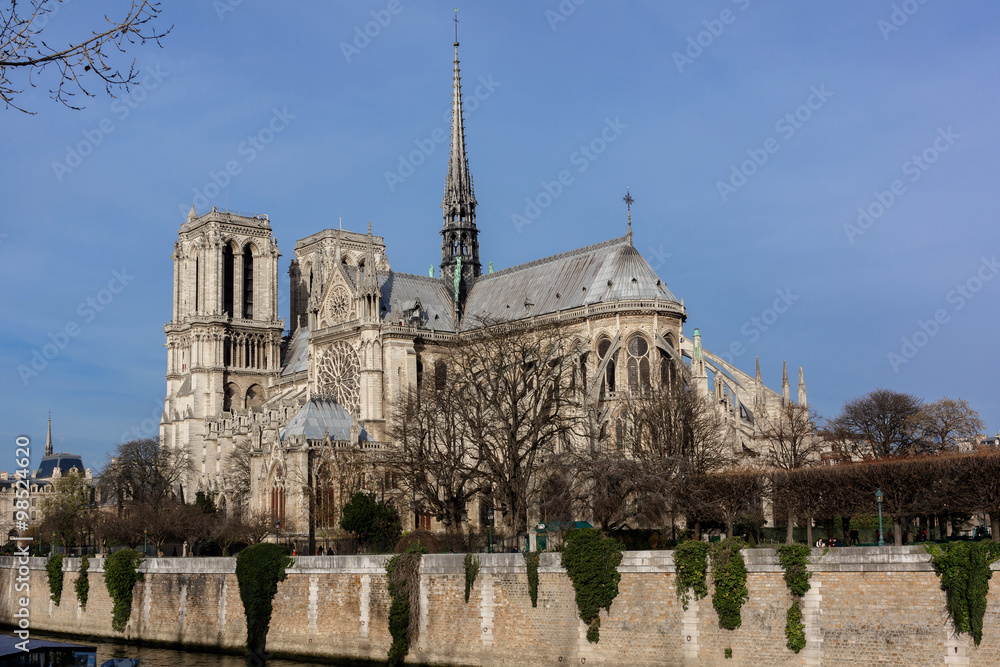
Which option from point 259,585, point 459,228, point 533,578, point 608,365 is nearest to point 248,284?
point 459,228

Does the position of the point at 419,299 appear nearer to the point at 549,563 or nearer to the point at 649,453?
the point at 649,453

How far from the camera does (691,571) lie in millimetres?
31328

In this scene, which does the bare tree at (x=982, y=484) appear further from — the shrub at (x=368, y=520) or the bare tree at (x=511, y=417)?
the shrub at (x=368, y=520)

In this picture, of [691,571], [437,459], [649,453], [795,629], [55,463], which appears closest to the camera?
[795,629]

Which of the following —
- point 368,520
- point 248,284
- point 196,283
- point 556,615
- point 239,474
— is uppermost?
point 248,284

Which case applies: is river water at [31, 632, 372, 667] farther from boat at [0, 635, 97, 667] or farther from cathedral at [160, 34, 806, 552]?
cathedral at [160, 34, 806, 552]

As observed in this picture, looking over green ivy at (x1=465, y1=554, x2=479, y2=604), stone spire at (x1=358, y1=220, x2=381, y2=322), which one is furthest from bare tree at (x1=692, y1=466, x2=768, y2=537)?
stone spire at (x1=358, y1=220, x2=381, y2=322)

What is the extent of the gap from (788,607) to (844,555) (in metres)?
1.88

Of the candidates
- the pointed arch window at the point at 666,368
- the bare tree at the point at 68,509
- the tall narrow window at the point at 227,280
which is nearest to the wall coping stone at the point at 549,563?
the pointed arch window at the point at 666,368

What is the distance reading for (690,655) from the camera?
102ft

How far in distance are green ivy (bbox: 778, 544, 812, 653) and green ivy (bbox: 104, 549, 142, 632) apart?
2668 cm

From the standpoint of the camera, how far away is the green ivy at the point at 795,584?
29297mm

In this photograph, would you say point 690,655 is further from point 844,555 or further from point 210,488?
point 210,488

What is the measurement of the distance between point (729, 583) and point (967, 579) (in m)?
5.82
